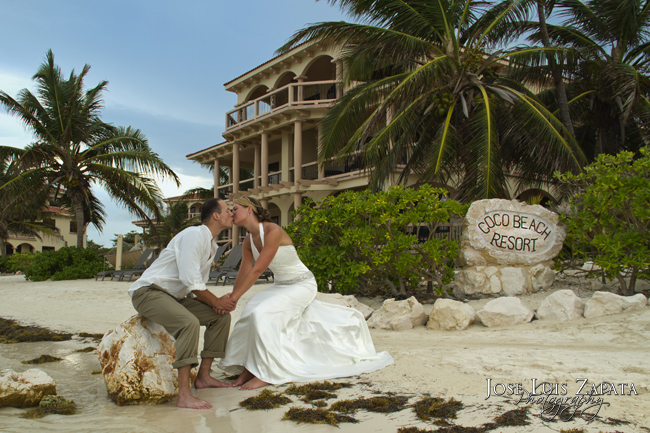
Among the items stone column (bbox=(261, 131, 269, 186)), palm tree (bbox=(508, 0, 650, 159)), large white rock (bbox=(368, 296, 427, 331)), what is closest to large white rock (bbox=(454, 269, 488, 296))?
large white rock (bbox=(368, 296, 427, 331))

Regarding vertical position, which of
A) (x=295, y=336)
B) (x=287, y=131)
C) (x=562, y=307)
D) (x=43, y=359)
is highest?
(x=287, y=131)

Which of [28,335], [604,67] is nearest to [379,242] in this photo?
[28,335]

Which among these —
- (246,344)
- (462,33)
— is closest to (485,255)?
(246,344)

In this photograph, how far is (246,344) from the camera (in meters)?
3.79

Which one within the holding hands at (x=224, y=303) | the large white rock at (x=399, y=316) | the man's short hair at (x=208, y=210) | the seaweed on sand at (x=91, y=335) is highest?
the man's short hair at (x=208, y=210)

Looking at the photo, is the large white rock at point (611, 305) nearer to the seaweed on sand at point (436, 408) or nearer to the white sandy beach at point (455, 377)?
the white sandy beach at point (455, 377)

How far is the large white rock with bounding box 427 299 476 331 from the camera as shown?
546 cm

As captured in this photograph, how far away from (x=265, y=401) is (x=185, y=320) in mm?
785

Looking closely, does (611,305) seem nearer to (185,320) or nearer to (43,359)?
(185,320)

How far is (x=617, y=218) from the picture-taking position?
6.36 meters

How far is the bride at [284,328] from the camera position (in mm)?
3650

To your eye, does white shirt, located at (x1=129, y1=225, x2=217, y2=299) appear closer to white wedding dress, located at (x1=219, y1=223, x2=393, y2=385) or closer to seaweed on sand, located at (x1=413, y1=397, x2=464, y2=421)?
white wedding dress, located at (x1=219, y1=223, x2=393, y2=385)

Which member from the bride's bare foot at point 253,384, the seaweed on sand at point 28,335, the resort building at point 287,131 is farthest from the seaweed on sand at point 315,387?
the resort building at point 287,131

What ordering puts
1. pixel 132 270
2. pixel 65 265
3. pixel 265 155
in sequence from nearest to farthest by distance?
pixel 132 270, pixel 65 265, pixel 265 155
